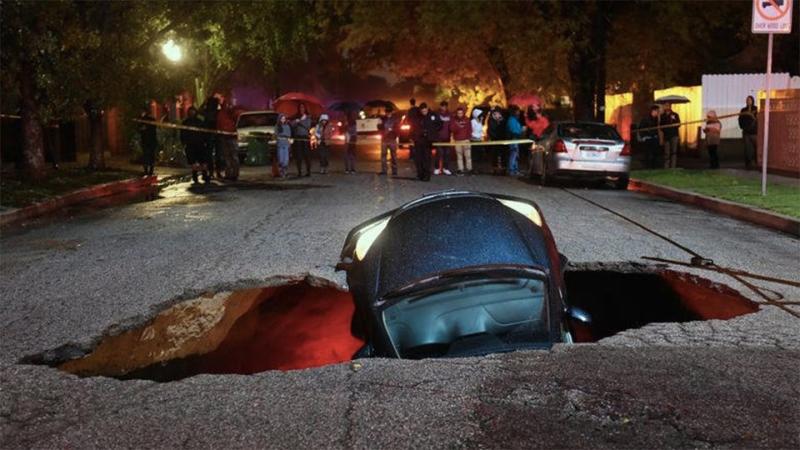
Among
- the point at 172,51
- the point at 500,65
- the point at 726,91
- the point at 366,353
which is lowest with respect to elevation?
the point at 366,353

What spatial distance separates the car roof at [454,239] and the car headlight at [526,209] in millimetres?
200

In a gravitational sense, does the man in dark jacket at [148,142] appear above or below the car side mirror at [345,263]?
above

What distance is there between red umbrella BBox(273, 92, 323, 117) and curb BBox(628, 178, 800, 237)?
85.0 feet

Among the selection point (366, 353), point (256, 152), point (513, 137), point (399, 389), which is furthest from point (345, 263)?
point (256, 152)

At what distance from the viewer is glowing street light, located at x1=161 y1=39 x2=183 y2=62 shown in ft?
89.9

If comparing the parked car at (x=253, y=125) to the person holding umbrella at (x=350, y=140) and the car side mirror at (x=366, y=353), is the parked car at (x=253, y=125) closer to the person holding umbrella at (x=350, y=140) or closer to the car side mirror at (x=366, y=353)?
the person holding umbrella at (x=350, y=140)

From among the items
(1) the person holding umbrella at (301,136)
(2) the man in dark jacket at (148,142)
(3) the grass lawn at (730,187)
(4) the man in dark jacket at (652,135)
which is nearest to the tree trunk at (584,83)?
(4) the man in dark jacket at (652,135)

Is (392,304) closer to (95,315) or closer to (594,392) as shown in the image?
(594,392)

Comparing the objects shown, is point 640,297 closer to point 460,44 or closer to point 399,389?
point 399,389

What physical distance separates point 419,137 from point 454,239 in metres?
14.3

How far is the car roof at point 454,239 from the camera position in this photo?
569 centimetres

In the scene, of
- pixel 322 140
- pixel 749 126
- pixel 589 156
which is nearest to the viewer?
pixel 589 156

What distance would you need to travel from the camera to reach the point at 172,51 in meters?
27.6

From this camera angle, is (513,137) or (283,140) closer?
(283,140)
